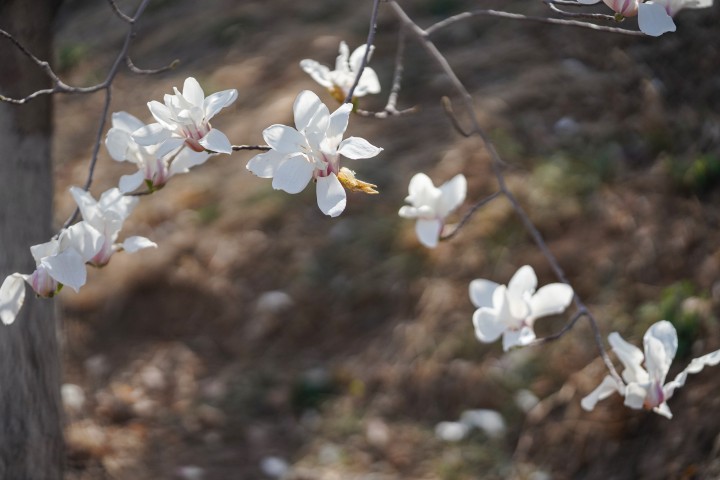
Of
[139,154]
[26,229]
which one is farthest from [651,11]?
[26,229]

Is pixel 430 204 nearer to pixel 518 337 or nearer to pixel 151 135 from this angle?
pixel 518 337

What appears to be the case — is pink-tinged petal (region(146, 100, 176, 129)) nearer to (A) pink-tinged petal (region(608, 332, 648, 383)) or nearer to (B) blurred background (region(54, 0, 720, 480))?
(A) pink-tinged petal (region(608, 332, 648, 383))

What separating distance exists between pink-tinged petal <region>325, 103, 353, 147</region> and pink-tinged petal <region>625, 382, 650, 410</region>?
52cm

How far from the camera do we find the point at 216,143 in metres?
0.99

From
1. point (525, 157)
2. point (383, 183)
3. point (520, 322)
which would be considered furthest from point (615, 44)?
point (520, 322)

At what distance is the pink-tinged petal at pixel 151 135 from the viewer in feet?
3.33

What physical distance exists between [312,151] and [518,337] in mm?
457

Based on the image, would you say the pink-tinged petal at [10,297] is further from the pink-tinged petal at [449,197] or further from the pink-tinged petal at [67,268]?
the pink-tinged petal at [449,197]

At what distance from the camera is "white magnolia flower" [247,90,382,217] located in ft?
3.20

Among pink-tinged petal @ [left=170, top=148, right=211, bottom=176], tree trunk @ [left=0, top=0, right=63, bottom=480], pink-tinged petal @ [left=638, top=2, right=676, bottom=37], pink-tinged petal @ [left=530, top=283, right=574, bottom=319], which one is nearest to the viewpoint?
pink-tinged petal @ [left=638, top=2, right=676, bottom=37]

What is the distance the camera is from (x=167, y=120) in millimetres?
1034

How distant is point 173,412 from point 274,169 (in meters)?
1.72

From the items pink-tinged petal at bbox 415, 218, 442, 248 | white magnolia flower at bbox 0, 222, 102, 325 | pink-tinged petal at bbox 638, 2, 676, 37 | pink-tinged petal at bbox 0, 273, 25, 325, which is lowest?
pink-tinged petal at bbox 415, 218, 442, 248

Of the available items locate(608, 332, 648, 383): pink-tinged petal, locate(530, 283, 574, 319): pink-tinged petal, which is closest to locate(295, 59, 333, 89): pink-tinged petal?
locate(530, 283, 574, 319): pink-tinged petal
